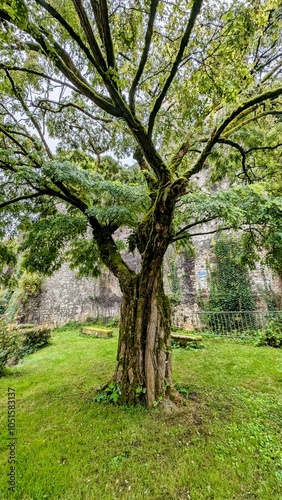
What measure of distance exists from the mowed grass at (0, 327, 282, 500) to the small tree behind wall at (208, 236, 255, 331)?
14.1ft

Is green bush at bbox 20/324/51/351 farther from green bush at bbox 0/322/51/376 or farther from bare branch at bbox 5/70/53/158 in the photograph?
bare branch at bbox 5/70/53/158

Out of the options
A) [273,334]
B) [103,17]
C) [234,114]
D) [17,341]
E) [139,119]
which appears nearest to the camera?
[103,17]

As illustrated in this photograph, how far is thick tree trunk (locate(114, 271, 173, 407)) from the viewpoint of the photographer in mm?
3352

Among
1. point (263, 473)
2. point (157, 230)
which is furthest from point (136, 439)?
Result: point (157, 230)

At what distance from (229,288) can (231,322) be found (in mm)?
1573

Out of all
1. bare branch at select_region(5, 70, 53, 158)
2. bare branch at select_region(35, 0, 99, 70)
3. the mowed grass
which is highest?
bare branch at select_region(5, 70, 53, 158)

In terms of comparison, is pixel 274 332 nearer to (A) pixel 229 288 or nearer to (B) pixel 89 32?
(A) pixel 229 288

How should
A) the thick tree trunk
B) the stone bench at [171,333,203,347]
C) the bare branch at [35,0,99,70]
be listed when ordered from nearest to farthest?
the bare branch at [35,0,99,70] → the thick tree trunk → the stone bench at [171,333,203,347]

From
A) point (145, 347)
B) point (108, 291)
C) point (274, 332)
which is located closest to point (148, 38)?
point (145, 347)

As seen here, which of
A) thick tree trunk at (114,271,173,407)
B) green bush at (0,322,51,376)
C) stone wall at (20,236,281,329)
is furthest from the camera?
stone wall at (20,236,281,329)

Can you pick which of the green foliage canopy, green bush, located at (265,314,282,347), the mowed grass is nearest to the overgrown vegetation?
green bush, located at (265,314,282,347)

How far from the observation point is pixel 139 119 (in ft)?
11.2

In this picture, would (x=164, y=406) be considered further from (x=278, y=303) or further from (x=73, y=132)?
(x=278, y=303)

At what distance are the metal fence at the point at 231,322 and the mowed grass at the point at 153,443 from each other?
3.65 metres
